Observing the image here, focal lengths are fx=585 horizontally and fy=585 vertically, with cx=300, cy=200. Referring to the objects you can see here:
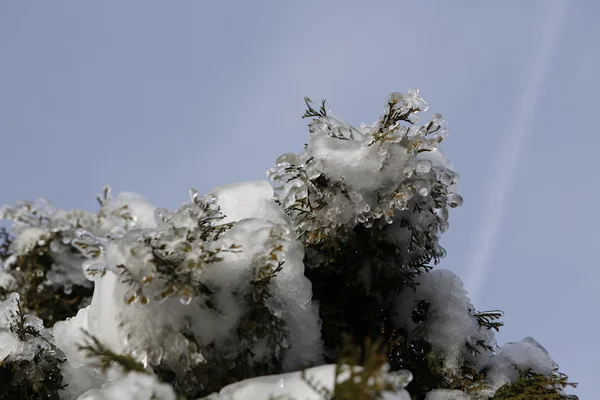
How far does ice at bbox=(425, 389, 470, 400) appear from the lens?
346cm

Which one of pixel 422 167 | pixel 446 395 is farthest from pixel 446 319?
pixel 422 167

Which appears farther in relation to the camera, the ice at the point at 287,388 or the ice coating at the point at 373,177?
the ice coating at the point at 373,177

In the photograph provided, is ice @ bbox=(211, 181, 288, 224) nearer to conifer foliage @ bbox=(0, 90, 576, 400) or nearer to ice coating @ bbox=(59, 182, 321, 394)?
conifer foliage @ bbox=(0, 90, 576, 400)

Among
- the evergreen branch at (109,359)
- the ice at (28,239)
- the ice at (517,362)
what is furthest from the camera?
the ice at (28,239)

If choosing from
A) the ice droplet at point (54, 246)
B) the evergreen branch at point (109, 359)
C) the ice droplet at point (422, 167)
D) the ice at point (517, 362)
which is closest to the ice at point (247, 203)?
the ice droplet at point (422, 167)

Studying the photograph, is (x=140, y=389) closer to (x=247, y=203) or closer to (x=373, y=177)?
Answer: (x=247, y=203)

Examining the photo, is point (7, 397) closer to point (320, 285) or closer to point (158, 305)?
point (158, 305)

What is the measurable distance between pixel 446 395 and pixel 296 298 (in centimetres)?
112

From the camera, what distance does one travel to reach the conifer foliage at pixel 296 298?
2848mm

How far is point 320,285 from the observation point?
12.7 feet

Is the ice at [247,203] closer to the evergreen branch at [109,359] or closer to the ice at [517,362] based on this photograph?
the evergreen branch at [109,359]

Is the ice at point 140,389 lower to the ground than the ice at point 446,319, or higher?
lower

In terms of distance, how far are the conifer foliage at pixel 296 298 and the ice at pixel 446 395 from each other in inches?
0.4

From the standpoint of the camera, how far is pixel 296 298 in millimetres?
3215
